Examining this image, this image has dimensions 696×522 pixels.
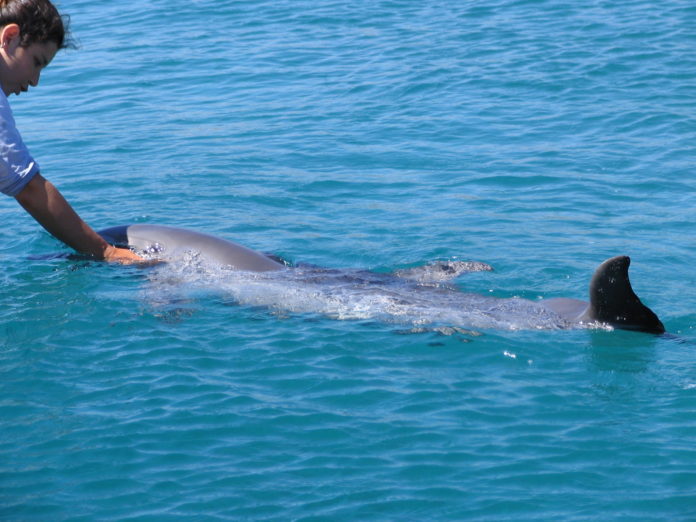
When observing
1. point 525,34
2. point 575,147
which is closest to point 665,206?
point 575,147

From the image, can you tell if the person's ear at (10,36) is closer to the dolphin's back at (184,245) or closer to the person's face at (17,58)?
the person's face at (17,58)

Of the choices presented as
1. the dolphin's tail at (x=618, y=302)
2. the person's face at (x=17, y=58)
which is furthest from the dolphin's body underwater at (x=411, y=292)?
the person's face at (x=17, y=58)

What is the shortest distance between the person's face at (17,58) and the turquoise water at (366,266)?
79.3 inches

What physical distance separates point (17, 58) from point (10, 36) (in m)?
0.17

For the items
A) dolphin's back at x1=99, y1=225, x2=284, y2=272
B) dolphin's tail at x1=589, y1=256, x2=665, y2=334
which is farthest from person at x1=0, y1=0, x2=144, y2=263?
dolphin's tail at x1=589, y1=256, x2=665, y2=334

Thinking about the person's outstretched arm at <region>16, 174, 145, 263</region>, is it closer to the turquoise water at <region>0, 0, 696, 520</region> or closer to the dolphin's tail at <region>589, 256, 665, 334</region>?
the turquoise water at <region>0, 0, 696, 520</region>

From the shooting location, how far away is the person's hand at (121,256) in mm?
9000

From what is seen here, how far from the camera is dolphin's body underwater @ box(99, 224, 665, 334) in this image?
757 centimetres

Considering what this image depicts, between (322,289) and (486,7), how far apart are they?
12.4m

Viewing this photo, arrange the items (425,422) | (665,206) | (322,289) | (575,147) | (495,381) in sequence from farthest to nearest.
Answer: (575,147) → (665,206) → (322,289) → (495,381) → (425,422)

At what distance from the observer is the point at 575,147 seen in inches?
506

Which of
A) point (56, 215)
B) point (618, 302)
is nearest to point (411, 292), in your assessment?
point (618, 302)

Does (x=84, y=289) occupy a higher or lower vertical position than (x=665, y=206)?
higher

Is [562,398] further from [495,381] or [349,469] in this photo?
[349,469]
